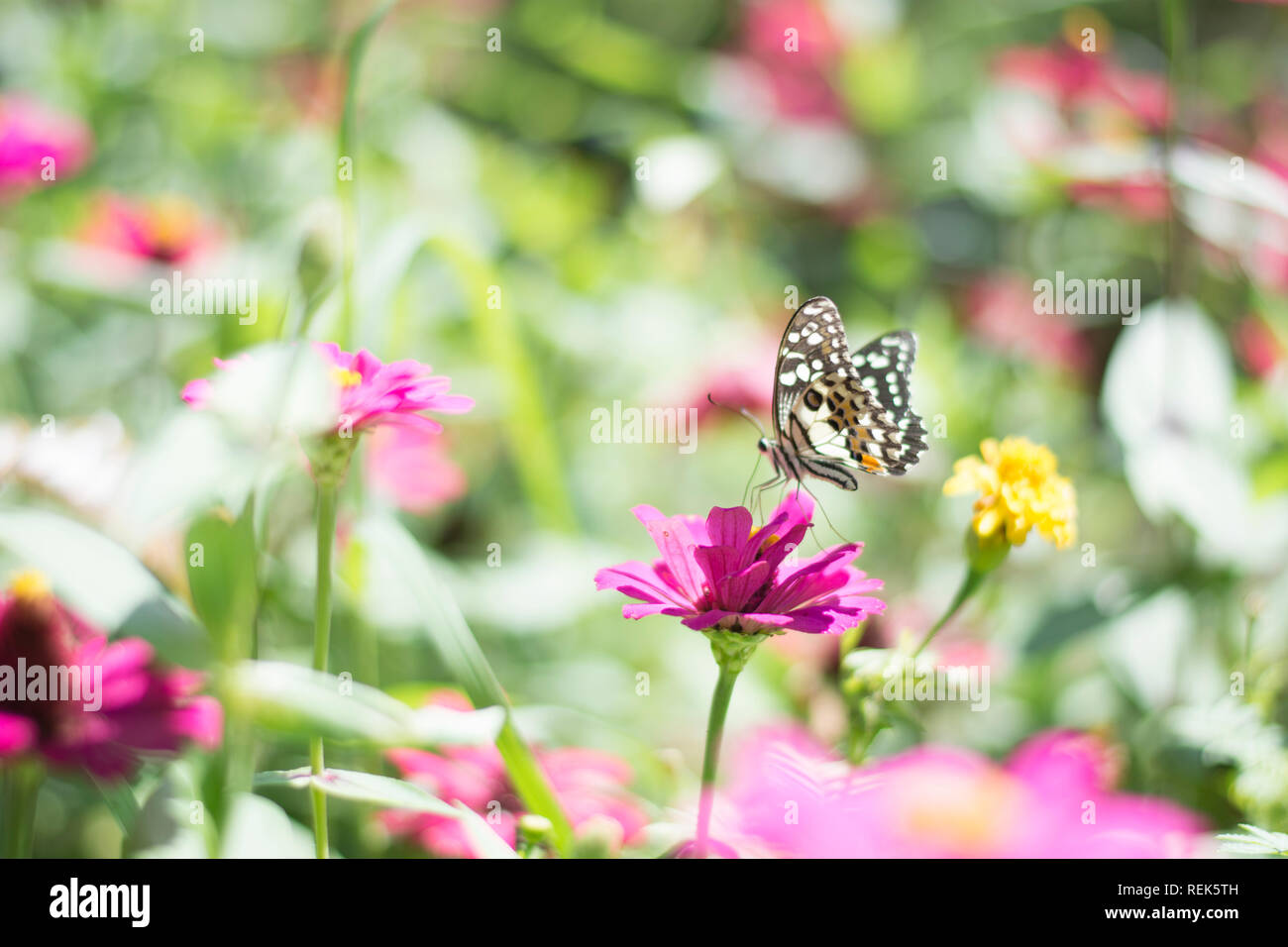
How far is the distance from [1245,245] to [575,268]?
707 mm

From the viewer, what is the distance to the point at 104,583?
1.39ft

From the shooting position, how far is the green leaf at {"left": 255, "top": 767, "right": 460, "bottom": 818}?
39cm

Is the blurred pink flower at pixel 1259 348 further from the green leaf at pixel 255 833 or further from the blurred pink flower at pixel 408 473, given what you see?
the green leaf at pixel 255 833

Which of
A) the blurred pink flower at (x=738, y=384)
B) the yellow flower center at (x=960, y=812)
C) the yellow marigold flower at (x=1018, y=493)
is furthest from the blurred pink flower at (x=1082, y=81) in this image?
the yellow flower center at (x=960, y=812)

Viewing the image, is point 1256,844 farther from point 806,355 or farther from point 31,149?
point 31,149

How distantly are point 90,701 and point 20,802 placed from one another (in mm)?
55

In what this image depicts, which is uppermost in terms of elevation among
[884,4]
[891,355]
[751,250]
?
[884,4]

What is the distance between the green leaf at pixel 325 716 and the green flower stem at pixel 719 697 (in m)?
0.09

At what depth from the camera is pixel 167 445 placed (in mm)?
480

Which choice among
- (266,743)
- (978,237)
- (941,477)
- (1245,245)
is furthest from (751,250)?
(266,743)

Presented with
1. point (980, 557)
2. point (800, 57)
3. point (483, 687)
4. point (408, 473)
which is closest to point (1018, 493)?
point (980, 557)

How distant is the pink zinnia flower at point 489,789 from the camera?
55 centimetres

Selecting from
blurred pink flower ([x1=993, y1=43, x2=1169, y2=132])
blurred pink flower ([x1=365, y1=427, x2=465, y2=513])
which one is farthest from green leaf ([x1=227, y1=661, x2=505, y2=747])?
blurred pink flower ([x1=993, y1=43, x2=1169, y2=132])
